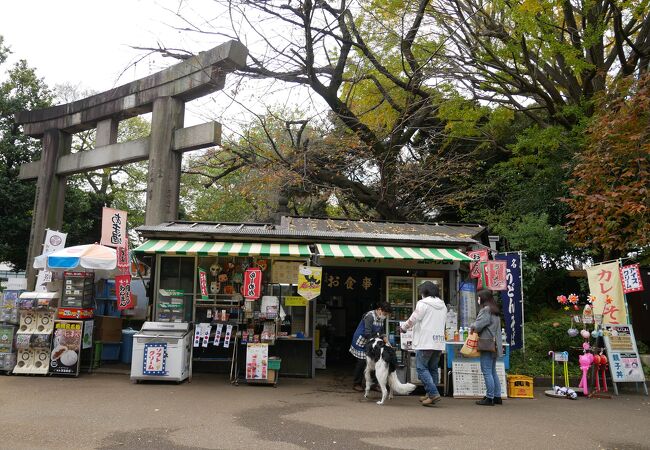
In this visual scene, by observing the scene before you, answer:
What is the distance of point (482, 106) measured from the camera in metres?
17.6

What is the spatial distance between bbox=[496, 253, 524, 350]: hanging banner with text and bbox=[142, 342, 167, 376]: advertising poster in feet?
23.6

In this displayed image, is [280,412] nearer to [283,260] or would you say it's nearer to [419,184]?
[283,260]

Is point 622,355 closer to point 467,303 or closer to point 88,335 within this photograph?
point 467,303

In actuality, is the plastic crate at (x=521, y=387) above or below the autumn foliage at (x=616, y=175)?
below

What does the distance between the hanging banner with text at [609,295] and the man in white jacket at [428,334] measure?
4053 millimetres

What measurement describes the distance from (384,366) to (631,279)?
5802 millimetres

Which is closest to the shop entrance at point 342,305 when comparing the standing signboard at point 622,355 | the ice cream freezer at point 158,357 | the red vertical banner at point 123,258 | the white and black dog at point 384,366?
the white and black dog at point 384,366

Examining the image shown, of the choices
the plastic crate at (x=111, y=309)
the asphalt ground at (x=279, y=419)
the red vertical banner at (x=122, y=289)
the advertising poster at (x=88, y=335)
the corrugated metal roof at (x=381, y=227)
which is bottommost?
the asphalt ground at (x=279, y=419)

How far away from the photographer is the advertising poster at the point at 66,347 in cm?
979

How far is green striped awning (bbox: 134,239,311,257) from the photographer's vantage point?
9469 mm

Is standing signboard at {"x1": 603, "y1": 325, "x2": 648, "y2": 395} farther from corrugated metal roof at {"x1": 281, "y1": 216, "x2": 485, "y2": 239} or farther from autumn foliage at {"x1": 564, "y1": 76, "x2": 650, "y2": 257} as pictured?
corrugated metal roof at {"x1": 281, "y1": 216, "x2": 485, "y2": 239}

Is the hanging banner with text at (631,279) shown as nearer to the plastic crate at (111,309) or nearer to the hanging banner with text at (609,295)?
the hanging banner with text at (609,295)

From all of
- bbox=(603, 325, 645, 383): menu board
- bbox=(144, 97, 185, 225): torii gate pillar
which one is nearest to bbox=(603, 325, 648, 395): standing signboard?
bbox=(603, 325, 645, 383): menu board

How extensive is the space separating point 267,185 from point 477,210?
769 cm
